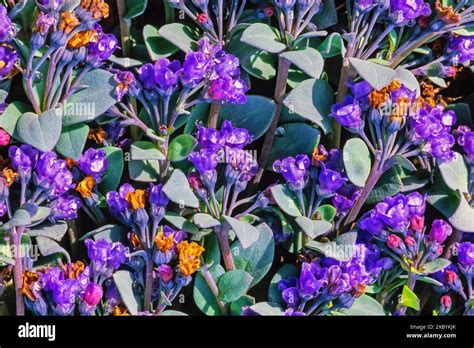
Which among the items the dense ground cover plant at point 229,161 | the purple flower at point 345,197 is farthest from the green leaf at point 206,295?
the purple flower at point 345,197

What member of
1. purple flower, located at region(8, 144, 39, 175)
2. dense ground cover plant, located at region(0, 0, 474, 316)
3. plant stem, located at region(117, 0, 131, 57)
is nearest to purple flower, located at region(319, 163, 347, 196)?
dense ground cover plant, located at region(0, 0, 474, 316)

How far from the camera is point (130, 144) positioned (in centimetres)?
189

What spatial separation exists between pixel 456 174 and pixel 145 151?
0.74m

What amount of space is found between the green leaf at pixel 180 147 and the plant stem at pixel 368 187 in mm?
419

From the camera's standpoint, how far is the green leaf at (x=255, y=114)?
1.87 meters

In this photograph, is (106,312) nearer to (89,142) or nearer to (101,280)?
(101,280)

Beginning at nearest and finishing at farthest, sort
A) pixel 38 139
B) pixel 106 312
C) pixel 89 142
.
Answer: pixel 38 139 < pixel 106 312 < pixel 89 142

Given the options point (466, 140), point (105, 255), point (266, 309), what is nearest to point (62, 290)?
point (105, 255)

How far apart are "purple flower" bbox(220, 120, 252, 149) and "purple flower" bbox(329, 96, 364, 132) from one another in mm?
209

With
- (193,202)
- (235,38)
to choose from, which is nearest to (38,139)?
(193,202)

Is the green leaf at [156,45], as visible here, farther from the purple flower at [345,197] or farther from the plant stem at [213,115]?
the purple flower at [345,197]

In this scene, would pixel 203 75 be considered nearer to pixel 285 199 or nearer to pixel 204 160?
pixel 204 160
